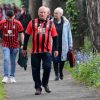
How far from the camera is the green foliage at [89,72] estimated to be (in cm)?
1490

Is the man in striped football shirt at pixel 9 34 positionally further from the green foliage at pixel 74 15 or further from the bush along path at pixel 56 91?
the green foliage at pixel 74 15

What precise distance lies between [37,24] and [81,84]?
2.45 metres

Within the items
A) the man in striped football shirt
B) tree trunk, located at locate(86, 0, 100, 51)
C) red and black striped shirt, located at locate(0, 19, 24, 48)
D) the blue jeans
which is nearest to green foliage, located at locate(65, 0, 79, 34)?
tree trunk, located at locate(86, 0, 100, 51)

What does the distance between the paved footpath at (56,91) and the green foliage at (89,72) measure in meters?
0.22

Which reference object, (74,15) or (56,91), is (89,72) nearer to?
(56,91)

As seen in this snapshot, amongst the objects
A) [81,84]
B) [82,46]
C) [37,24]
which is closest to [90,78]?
[81,84]

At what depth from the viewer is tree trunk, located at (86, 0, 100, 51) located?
1631cm

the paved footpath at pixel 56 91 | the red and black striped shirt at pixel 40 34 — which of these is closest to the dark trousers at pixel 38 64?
the red and black striped shirt at pixel 40 34

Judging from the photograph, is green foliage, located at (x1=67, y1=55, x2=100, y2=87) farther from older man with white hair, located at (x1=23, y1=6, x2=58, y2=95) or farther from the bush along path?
older man with white hair, located at (x1=23, y1=6, x2=58, y2=95)

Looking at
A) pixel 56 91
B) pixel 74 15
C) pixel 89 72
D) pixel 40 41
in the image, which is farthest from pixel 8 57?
pixel 74 15

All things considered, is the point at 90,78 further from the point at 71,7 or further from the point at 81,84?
the point at 71,7

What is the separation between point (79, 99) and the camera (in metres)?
12.5

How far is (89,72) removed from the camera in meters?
15.8

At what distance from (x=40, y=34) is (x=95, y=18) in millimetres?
3537
